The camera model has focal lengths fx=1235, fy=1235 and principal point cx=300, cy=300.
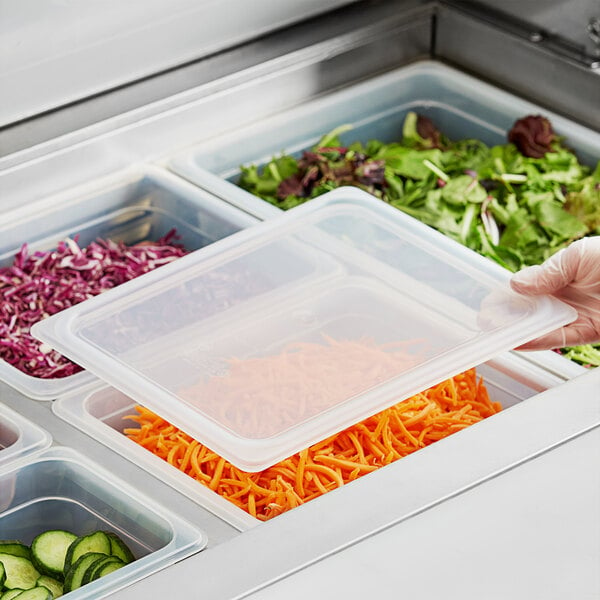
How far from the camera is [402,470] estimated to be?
1.54 metres

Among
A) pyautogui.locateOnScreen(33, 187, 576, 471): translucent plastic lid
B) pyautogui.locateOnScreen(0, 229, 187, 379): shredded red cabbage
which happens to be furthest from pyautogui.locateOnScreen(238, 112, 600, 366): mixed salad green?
pyautogui.locateOnScreen(33, 187, 576, 471): translucent plastic lid

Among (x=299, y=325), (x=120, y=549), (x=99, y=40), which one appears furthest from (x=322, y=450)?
(x=99, y=40)

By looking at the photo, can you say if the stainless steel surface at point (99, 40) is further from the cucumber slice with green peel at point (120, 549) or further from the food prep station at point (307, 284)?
the cucumber slice with green peel at point (120, 549)

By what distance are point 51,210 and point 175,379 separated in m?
0.77

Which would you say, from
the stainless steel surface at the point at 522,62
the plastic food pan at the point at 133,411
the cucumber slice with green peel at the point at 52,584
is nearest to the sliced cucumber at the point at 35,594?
the cucumber slice with green peel at the point at 52,584

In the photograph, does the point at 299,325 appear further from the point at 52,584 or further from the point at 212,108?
the point at 212,108

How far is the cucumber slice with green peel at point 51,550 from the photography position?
165 centimetres

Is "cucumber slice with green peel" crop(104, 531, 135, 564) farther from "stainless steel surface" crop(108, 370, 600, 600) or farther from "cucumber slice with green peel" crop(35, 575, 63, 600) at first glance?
"stainless steel surface" crop(108, 370, 600, 600)

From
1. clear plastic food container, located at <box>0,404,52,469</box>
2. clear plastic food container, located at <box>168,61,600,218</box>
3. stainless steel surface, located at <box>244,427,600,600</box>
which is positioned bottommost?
clear plastic food container, located at <box>0,404,52,469</box>

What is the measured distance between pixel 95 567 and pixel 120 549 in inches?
3.5

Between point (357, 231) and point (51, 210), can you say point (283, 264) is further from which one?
point (51, 210)

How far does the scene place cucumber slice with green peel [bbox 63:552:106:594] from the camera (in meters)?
1.57

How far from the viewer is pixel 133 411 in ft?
6.60

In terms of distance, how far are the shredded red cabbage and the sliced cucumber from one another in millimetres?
618
